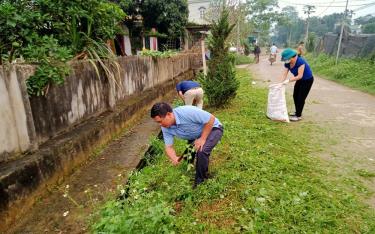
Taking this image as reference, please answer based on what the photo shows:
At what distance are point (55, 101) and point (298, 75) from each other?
15.7 feet

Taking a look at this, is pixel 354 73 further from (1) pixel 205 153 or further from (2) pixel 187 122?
(2) pixel 187 122

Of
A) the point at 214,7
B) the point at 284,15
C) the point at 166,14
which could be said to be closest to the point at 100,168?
the point at 166,14

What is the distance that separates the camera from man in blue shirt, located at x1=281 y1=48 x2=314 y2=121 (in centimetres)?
602

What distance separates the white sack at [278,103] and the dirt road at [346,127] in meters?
0.55

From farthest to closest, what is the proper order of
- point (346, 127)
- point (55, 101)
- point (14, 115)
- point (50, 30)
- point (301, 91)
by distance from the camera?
point (301, 91) < point (346, 127) < point (50, 30) < point (55, 101) < point (14, 115)

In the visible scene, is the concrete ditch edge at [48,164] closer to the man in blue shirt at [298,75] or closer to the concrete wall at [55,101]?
the concrete wall at [55,101]

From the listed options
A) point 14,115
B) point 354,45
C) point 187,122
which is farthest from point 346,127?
point 354,45

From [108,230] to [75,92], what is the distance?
9.23ft

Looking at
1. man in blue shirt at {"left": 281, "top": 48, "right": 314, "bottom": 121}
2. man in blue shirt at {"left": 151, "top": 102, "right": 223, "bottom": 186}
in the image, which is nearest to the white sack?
man in blue shirt at {"left": 281, "top": 48, "right": 314, "bottom": 121}

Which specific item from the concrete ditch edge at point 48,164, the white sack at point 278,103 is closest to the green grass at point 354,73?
the white sack at point 278,103

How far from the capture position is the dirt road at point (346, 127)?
4.09 m

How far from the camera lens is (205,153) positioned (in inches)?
130

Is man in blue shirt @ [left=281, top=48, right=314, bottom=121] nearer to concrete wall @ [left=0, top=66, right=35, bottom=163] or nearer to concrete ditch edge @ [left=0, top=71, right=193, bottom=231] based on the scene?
concrete ditch edge @ [left=0, top=71, right=193, bottom=231]

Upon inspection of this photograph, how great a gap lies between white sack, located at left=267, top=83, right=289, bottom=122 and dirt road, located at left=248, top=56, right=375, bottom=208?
0.55m
